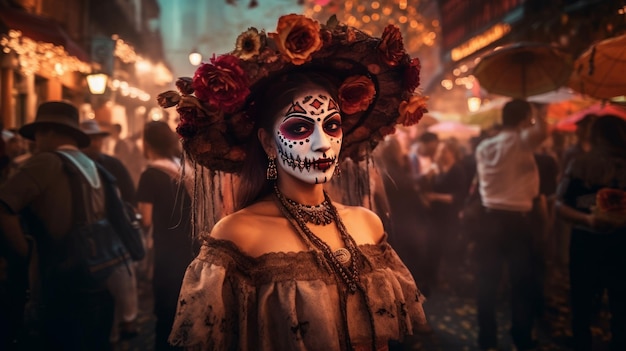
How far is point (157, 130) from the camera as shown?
4090mm

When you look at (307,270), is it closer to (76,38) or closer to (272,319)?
(272,319)

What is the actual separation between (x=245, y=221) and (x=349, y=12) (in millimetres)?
20512

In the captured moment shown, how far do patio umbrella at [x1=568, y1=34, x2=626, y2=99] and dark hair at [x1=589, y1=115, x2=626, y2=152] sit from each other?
0.69 metres

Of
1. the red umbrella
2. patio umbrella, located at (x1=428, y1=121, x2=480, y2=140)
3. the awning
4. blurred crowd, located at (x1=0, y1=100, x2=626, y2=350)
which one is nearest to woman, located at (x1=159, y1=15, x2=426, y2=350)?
blurred crowd, located at (x1=0, y1=100, x2=626, y2=350)

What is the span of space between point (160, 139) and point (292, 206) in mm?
2475

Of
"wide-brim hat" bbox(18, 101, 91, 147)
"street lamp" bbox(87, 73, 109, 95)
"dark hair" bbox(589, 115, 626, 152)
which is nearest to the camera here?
"wide-brim hat" bbox(18, 101, 91, 147)

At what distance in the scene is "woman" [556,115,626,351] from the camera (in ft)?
11.9

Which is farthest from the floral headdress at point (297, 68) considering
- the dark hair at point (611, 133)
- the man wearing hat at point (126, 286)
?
the man wearing hat at point (126, 286)

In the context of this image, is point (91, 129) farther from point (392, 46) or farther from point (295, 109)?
point (392, 46)

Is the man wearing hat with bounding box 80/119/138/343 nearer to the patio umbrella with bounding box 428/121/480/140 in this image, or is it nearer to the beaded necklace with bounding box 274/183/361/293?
the beaded necklace with bounding box 274/183/361/293

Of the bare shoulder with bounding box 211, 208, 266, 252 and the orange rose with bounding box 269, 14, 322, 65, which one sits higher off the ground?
the orange rose with bounding box 269, 14, 322, 65

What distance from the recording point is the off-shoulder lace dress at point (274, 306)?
5.54 feet

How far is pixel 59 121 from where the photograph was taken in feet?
11.4

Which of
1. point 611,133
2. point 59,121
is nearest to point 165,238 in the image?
point 59,121
